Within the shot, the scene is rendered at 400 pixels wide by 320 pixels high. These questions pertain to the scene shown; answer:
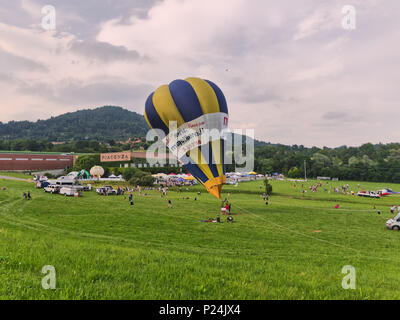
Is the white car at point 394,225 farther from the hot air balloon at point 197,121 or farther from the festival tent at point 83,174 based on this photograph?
the festival tent at point 83,174

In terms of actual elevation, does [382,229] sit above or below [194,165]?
below

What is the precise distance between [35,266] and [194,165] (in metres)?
22.9

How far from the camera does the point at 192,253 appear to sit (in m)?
12.1

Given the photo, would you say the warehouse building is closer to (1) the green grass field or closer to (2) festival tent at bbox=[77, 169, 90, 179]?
(2) festival tent at bbox=[77, 169, 90, 179]

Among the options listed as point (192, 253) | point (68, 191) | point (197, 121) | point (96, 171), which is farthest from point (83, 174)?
point (192, 253)

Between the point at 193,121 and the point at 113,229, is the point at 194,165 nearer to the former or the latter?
the point at 193,121

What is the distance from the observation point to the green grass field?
5141 millimetres

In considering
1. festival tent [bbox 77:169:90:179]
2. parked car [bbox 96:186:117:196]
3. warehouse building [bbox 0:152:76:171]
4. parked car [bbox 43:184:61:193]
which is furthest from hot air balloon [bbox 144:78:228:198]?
warehouse building [bbox 0:152:76:171]

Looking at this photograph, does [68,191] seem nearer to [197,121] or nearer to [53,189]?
[53,189]

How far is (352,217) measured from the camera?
28.9 meters

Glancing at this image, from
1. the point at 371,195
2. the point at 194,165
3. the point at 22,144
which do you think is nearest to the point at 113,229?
the point at 194,165

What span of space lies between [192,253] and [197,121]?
16.9m

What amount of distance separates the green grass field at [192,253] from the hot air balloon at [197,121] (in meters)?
5.02
